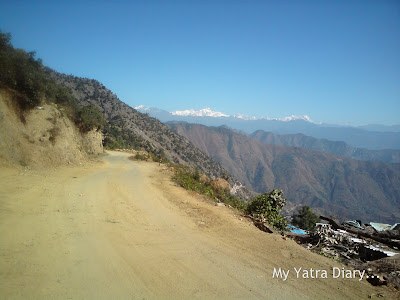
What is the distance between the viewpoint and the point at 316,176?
165 meters

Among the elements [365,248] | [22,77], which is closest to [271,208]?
[365,248]

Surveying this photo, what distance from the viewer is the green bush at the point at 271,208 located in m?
9.04

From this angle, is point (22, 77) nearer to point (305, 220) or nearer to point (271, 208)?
point (271, 208)

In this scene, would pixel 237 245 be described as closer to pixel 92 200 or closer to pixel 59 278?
pixel 59 278

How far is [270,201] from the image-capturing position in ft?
31.3

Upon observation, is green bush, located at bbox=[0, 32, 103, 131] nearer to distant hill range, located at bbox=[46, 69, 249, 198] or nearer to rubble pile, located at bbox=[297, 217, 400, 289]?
rubble pile, located at bbox=[297, 217, 400, 289]

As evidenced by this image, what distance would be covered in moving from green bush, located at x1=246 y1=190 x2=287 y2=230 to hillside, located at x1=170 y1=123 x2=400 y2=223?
4325 inches

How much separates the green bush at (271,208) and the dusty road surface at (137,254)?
1.15 meters

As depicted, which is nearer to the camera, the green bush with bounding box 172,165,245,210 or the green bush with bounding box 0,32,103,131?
the green bush with bounding box 172,165,245,210

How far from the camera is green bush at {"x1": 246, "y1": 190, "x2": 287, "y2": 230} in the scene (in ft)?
29.7

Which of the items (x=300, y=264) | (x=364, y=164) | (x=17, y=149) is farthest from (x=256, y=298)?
(x=364, y=164)

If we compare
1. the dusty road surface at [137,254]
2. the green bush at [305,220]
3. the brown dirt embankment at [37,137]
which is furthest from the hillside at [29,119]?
the green bush at [305,220]

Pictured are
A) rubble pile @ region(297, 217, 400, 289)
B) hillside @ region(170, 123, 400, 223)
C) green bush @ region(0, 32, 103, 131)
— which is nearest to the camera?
rubble pile @ region(297, 217, 400, 289)

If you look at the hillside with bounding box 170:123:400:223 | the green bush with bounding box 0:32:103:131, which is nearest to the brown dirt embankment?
the green bush with bounding box 0:32:103:131
